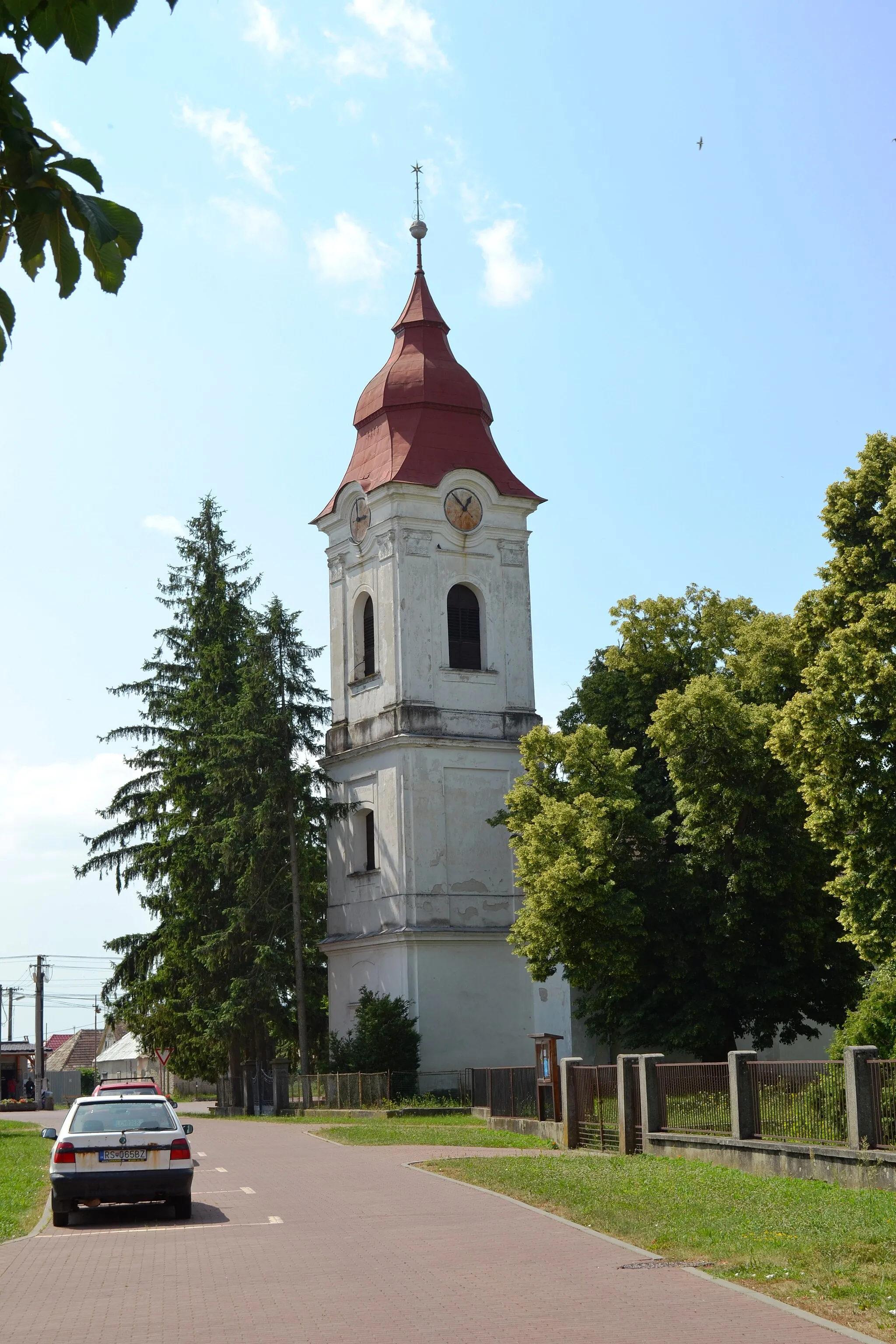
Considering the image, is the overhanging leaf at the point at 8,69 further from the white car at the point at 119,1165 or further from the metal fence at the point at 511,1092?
the metal fence at the point at 511,1092

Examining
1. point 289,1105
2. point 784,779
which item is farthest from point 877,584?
point 289,1105

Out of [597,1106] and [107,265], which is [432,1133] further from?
[107,265]

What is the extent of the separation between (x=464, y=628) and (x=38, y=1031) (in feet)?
155

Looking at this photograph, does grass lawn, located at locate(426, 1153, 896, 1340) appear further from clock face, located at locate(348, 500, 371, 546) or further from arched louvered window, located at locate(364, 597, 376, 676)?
clock face, located at locate(348, 500, 371, 546)

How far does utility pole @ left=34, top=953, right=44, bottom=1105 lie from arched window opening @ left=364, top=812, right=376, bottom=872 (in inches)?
Answer: 1476

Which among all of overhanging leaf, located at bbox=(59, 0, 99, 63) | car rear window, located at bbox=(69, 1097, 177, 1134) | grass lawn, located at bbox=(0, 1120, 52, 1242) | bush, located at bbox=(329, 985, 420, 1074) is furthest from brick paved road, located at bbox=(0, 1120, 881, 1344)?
bush, located at bbox=(329, 985, 420, 1074)

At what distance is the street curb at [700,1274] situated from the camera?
29.0 ft

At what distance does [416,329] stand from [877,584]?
26130mm

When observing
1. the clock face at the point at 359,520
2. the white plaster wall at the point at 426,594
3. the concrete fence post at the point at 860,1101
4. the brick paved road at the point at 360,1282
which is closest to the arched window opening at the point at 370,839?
the white plaster wall at the point at 426,594

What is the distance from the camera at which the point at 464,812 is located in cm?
4400

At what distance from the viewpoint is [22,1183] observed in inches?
Answer: 844

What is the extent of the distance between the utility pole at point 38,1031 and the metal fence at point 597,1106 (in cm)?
5636

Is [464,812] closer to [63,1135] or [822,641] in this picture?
[822,641]

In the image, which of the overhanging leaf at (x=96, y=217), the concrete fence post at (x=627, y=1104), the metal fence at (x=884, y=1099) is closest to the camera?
the overhanging leaf at (x=96, y=217)
